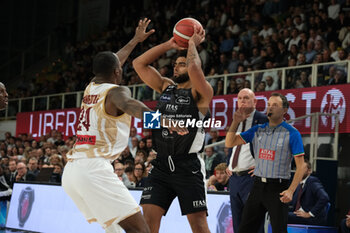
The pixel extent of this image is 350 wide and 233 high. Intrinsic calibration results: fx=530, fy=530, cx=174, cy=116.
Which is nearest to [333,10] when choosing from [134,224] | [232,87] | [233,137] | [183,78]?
[232,87]

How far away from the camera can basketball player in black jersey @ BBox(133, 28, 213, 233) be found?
5168mm

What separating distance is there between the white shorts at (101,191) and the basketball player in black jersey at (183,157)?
0.85 m

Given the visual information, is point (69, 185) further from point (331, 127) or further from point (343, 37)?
point (343, 37)

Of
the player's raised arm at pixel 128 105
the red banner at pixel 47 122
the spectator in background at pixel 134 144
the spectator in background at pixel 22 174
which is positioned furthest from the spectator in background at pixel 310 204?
the red banner at pixel 47 122

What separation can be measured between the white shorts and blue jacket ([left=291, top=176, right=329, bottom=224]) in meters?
4.71

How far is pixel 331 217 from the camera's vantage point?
9.41 m

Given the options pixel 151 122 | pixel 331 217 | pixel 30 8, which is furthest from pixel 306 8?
pixel 30 8

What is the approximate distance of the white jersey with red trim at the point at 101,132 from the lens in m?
4.53

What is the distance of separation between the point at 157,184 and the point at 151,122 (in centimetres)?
111

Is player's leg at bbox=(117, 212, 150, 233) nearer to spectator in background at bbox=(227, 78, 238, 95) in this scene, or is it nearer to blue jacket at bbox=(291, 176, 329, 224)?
blue jacket at bbox=(291, 176, 329, 224)

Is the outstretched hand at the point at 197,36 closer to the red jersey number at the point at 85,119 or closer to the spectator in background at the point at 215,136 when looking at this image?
the red jersey number at the point at 85,119

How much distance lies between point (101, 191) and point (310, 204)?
5041mm

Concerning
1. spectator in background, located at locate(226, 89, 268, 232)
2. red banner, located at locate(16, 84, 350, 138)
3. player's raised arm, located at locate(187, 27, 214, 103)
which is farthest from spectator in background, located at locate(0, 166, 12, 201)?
player's raised arm, located at locate(187, 27, 214, 103)

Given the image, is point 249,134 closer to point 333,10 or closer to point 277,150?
point 277,150
